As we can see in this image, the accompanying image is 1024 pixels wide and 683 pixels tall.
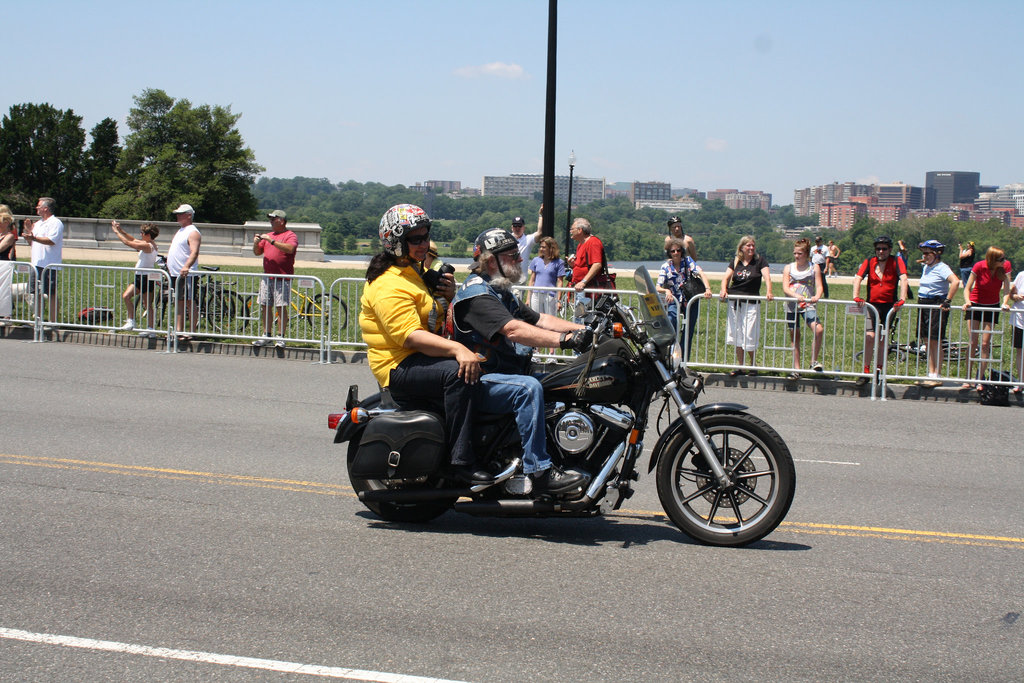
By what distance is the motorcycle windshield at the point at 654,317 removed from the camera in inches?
224

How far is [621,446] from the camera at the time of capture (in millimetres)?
5801

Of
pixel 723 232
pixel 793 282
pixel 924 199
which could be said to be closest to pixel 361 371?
pixel 793 282

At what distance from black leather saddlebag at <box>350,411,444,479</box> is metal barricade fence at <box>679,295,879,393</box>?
314 inches

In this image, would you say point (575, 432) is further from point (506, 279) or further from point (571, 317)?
point (571, 317)

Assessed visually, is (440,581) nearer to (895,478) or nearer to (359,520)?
(359,520)

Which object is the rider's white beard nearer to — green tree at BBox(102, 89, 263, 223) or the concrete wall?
the concrete wall

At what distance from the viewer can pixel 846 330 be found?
1292cm

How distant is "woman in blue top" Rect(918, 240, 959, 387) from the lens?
12.9 metres

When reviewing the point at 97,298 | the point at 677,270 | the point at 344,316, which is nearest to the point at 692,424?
the point at 677,270

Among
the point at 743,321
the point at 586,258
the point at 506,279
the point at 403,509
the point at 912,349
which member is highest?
the point at 586,258

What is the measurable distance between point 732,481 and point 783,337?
7954 mm

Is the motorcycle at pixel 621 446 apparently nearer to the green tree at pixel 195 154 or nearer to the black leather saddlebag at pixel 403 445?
the black leather saddlebag at pixel 403 445

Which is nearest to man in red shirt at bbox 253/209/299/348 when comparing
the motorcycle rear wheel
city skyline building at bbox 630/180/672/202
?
the motorcycle rear wheel

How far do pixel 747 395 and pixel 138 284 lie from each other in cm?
918
